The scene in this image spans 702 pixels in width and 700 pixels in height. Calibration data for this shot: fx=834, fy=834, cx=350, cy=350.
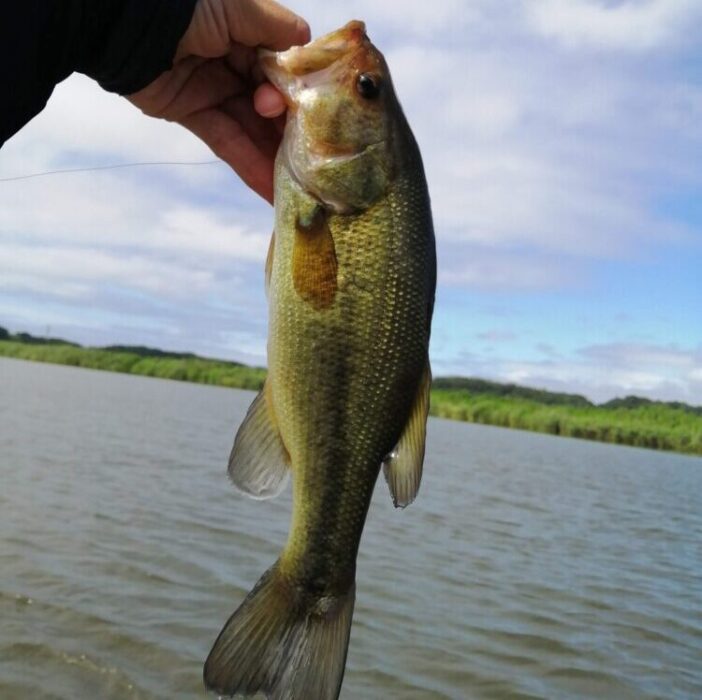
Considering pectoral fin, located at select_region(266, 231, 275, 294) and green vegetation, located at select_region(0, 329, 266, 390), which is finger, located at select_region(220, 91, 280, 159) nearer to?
pectoral fin, located at select_region(266, 231, 275, 294)

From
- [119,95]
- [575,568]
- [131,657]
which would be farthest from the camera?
[575,568]

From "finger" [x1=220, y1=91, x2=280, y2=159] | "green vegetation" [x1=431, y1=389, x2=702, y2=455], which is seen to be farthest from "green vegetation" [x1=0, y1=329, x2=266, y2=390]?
"finger" [x1=220, y1=91, x2=280, y2=159]

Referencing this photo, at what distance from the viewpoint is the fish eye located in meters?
2.46

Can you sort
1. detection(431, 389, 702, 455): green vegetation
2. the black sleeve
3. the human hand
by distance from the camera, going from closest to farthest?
the black sleeve < the human hand < detection(431, 389, 702, 455): green vegetation

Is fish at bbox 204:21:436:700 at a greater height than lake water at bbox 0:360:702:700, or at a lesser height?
greater

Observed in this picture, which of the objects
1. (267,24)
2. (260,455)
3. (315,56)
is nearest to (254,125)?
(267,24)

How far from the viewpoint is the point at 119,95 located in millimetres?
2828

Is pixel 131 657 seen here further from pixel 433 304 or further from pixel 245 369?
pixel 245 369

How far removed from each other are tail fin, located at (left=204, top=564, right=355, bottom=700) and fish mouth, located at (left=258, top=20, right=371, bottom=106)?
4.79 feet

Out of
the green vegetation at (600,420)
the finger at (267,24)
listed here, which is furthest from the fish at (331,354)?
the green vegetation at (600,420)

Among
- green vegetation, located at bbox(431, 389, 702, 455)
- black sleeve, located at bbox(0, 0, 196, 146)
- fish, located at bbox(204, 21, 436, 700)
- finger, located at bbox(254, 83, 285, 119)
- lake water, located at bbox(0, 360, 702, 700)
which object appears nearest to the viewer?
black sleeve, located at bbox(0, 0, 196, 146)

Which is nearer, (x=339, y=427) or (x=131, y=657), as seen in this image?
(x=339, y=427)

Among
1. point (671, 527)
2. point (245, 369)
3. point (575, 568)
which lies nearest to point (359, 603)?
point (575, 568)

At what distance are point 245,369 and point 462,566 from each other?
4343cm
